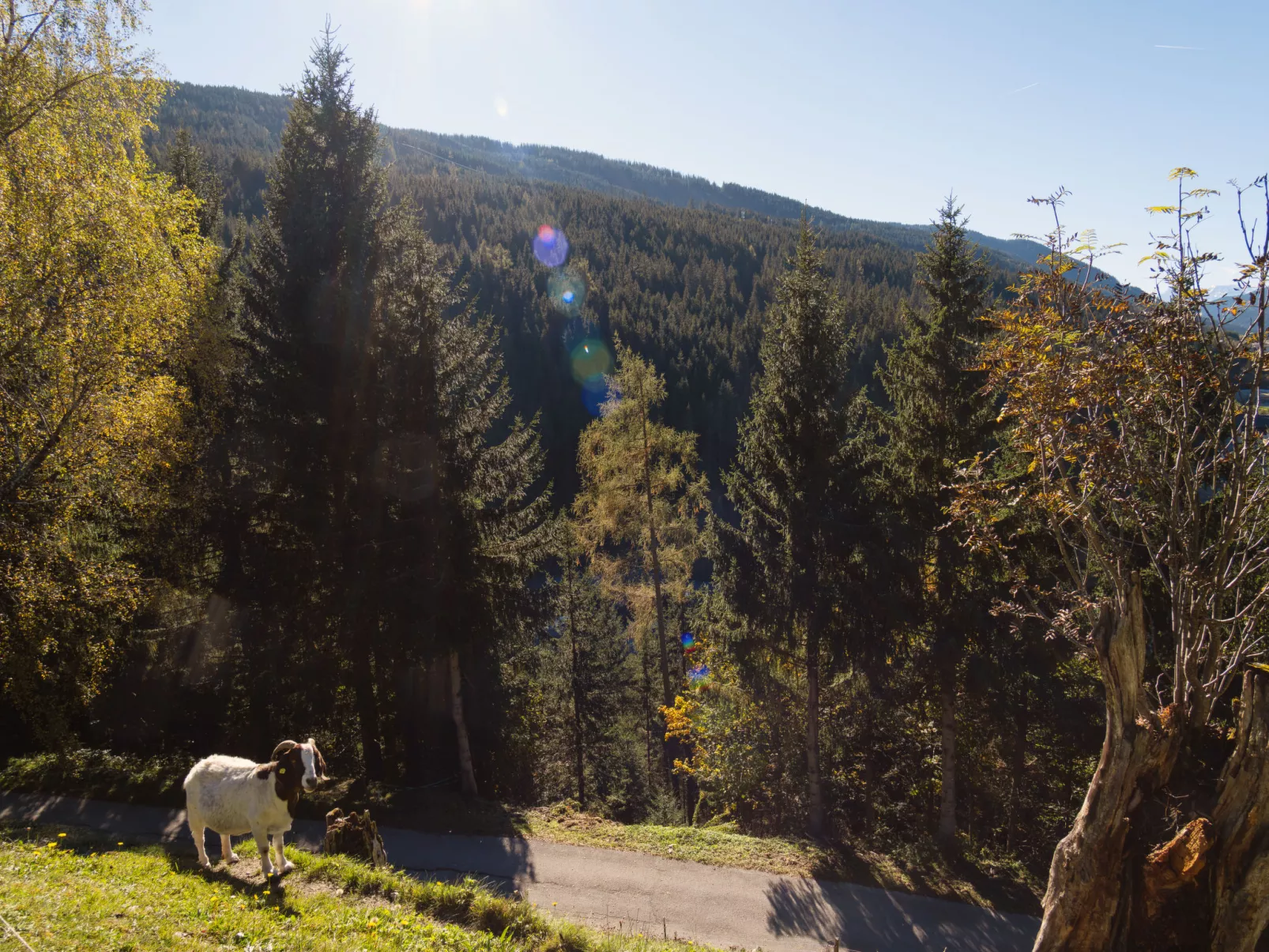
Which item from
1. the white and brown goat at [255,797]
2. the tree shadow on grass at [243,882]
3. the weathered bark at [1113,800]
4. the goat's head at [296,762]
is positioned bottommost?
the tree shadow on grass at [243,882]

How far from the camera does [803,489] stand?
41.1 feet

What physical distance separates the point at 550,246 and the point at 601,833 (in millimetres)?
104848

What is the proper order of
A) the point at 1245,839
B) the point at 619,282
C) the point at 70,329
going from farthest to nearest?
the point at 619,282
the point at 70,329
the point at 1245,839

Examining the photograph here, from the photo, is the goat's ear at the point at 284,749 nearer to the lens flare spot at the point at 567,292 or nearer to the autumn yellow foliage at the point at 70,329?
the autumn yellow foliage at the point at 70,329

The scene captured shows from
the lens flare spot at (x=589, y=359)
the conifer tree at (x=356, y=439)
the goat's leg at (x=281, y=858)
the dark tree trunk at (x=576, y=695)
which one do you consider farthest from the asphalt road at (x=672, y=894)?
the lens flare spot at (x=589, y=359)

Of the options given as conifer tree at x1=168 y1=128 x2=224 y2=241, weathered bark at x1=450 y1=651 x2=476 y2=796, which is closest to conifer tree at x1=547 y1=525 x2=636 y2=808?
weathered bark at x1=450 y1=651 x2=476 y2=796

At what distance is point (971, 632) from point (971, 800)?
16.1 feet

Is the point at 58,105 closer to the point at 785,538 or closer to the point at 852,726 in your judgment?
the point at 785,538

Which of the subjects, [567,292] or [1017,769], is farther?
[567,292]

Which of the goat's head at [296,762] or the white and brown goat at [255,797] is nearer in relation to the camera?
the goat's head at [296,762]

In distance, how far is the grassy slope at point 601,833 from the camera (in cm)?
1070

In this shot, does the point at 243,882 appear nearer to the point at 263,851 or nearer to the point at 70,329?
the point at 263,851

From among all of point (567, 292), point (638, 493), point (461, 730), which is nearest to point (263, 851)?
point (461, 730)

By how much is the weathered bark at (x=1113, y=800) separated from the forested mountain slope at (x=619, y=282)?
42.3m
